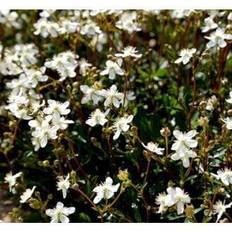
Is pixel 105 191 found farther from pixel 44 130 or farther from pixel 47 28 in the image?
pixel 47 28

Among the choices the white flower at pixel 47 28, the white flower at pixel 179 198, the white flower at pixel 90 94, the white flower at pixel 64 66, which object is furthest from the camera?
the white flower at pixel 47 28

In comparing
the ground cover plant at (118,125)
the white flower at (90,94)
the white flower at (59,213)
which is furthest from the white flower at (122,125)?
the white flower at (59,213)

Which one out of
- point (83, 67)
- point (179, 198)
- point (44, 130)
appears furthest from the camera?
point (83, 67)

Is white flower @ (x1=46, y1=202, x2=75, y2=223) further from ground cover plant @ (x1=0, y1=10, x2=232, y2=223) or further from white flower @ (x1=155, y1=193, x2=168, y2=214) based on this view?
white flower @ (x1=155, y1=193, x2=168, y2=214)

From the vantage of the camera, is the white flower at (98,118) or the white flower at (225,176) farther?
the white flower at (98,118)

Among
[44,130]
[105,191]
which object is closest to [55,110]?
[44,130]

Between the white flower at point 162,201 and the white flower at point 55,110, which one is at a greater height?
the white flower at point 55,110

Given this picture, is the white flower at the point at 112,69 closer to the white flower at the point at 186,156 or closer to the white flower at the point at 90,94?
the white flower at the point at 90,94

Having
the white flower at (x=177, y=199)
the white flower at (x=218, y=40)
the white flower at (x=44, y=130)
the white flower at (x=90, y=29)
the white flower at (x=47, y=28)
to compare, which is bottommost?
the white flower at (x=177, y=199)

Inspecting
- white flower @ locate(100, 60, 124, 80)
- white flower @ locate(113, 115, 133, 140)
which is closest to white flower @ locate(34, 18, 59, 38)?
white flower @ locate(100, 60, 124, 80)
